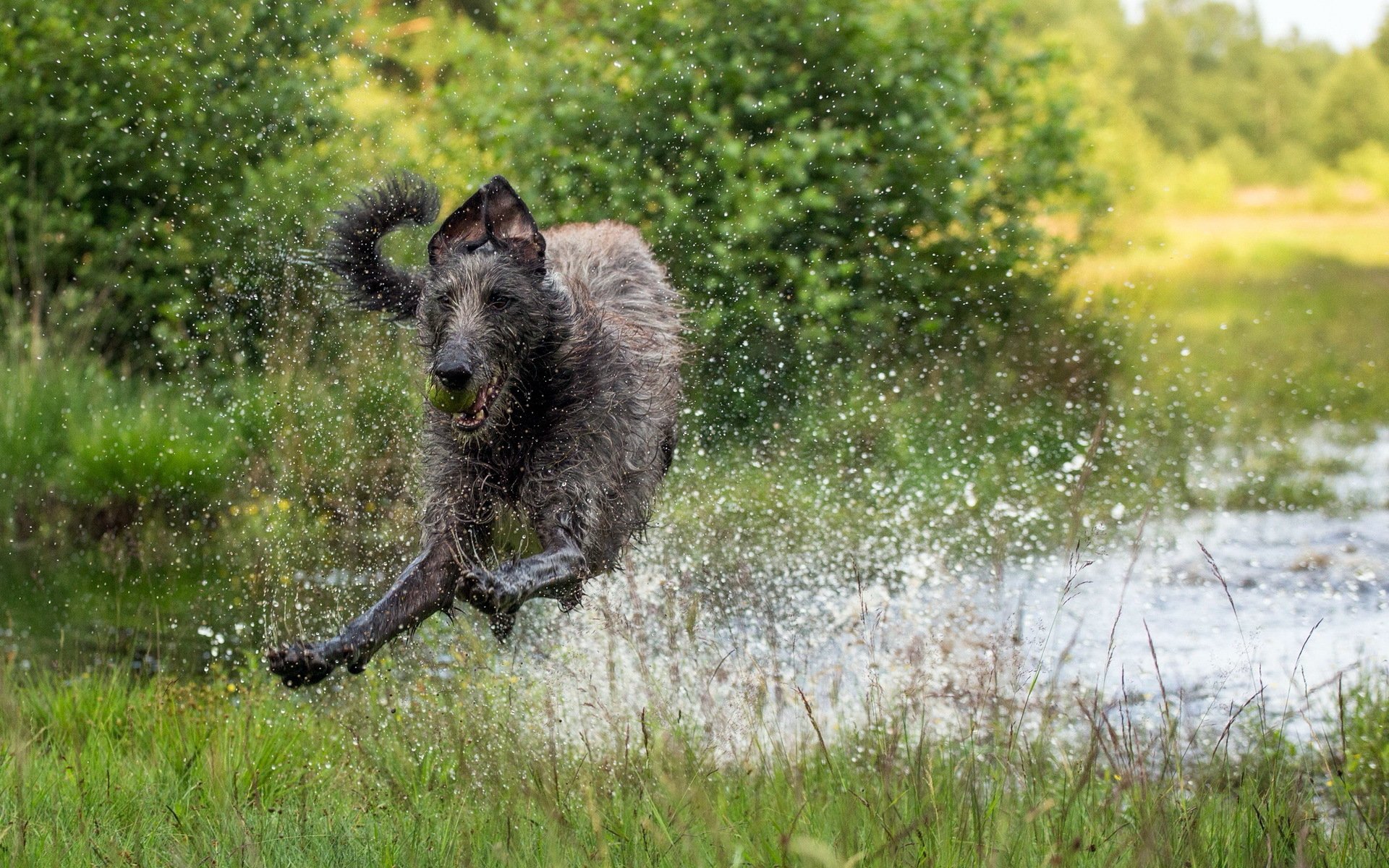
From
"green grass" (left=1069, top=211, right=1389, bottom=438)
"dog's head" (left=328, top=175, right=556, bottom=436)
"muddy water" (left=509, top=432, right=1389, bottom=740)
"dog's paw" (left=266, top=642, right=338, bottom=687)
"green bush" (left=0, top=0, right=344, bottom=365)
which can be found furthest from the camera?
"green grass" (left=1069, top=211, right=1389, bottom=438)

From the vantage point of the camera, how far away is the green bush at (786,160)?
27.8ft

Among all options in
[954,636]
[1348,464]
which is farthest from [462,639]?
[1348,464]

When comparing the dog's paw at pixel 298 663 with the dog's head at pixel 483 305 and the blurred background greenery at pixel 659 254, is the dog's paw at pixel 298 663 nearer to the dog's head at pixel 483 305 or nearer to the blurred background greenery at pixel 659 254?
the dog's head at pixel 483 305

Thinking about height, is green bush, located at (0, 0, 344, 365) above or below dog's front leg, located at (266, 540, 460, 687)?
above

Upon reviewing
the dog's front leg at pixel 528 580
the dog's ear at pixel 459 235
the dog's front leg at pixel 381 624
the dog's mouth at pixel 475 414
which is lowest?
the dog's front leg at pixel 381 624

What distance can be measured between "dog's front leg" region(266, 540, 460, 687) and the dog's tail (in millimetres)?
1023

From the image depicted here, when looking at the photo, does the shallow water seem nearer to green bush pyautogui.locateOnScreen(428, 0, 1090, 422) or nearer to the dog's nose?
the dog's nose

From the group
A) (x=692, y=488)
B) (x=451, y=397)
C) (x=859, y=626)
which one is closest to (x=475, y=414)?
(x=451, y=397)

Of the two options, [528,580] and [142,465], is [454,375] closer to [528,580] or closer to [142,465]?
[528,580]

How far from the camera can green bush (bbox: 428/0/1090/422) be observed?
333 inches

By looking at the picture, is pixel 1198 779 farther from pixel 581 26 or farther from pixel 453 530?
pixel 581 26

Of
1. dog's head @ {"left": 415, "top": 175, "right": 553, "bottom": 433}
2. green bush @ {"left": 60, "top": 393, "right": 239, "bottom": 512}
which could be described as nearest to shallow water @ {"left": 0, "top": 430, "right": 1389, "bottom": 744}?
dog's head @ {"left": 415, "top": 175, "right": 553, "bottom": 433}

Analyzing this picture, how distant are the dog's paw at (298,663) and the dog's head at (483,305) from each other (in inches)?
35.0

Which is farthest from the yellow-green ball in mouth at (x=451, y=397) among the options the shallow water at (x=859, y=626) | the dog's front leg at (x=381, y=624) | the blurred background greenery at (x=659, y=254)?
the blurred background greenery at (x=659, y=254)
